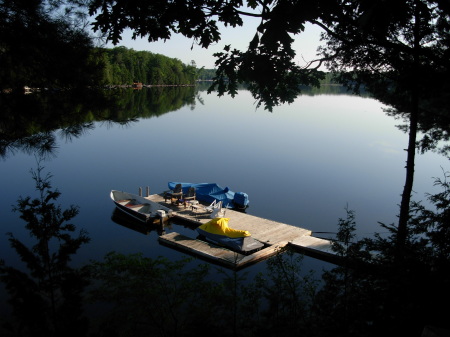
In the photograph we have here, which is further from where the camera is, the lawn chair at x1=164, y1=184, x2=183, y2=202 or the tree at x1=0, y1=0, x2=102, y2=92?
the lawn chair at x1=164, y1=184, x2=183, y2=202

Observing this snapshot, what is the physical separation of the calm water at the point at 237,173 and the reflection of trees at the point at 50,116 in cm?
1253

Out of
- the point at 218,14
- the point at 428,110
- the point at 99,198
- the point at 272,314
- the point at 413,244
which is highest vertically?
the point at 218,14

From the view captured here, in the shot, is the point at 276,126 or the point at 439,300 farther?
the point at 276,126

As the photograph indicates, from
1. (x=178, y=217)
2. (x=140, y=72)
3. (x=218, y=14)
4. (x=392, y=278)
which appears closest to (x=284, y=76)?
(x=218, y=14)

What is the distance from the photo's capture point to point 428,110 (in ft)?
41.1

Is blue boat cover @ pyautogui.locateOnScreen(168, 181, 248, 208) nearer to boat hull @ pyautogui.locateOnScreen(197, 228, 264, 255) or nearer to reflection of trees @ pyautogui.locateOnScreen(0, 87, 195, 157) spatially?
boat hull @ pyautogui.locateOnScreen(197, 228, 264, 255)

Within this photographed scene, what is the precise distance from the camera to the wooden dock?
1886 centimetres

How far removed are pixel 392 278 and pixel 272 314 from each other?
2594 mm

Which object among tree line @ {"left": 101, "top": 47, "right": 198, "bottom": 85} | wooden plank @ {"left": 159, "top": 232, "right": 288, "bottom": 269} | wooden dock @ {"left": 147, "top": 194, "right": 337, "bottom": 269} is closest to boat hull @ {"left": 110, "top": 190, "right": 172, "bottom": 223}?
wooden dock @ {"left": 147, "top": 194, "right": 337, "bottom": 269}

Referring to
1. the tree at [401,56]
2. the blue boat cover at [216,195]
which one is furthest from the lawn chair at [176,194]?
the tree at [401,56]

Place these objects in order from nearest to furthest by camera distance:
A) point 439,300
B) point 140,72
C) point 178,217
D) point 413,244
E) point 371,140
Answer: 1. point 439,300
2. point 413,244
3. point 178,217
4. point 371,140
5. point 140,72

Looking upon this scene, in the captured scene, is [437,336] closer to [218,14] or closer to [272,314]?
[272,314]

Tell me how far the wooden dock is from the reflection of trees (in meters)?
12.2

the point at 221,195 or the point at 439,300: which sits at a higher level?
the point at 439,300
